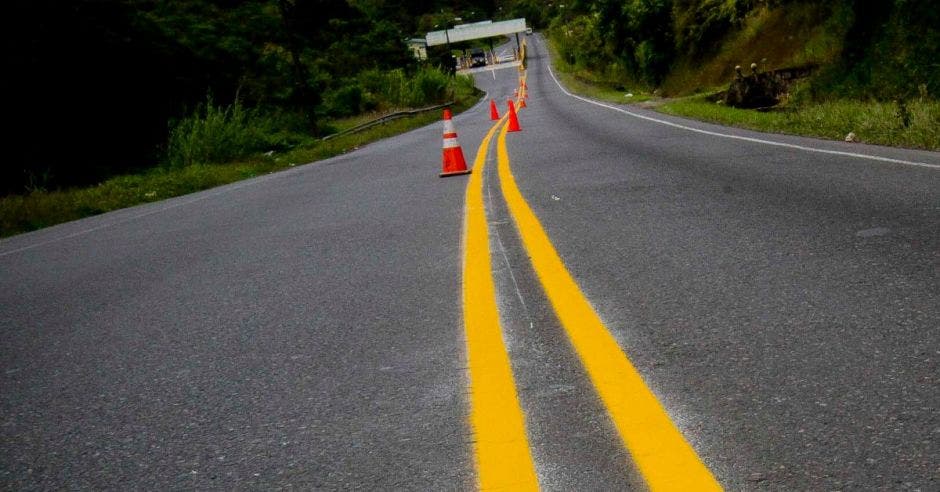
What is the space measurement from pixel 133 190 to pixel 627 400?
15.3 metres

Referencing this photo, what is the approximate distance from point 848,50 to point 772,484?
21.0 m

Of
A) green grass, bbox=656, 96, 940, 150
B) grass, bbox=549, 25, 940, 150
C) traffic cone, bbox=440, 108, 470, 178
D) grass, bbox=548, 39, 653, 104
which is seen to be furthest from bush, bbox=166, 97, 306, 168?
grass, bbox=548, 39, 653, 104

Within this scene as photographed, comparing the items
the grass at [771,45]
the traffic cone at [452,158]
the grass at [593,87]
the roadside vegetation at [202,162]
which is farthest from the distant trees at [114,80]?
the grass at [771,45]

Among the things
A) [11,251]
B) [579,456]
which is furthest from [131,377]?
[11,251]

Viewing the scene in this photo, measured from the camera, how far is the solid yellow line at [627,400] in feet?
6.60

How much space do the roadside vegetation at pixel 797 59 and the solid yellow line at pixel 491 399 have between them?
7049mm

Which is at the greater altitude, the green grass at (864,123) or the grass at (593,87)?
the green grass at (864,123)

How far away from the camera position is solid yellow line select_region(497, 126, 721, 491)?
2.01m

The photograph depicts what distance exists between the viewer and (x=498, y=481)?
6.80ft

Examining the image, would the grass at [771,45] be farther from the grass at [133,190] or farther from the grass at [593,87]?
the grass at [133,190]

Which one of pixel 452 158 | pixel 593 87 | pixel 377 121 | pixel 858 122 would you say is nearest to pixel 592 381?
pixel 452 158

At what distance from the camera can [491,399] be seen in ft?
8.70

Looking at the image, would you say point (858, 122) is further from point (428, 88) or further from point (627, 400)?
point (428, 88)

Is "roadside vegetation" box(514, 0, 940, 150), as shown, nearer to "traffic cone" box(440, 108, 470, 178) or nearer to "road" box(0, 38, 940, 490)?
"traffic cone" box(440, 108, 470, 178)
